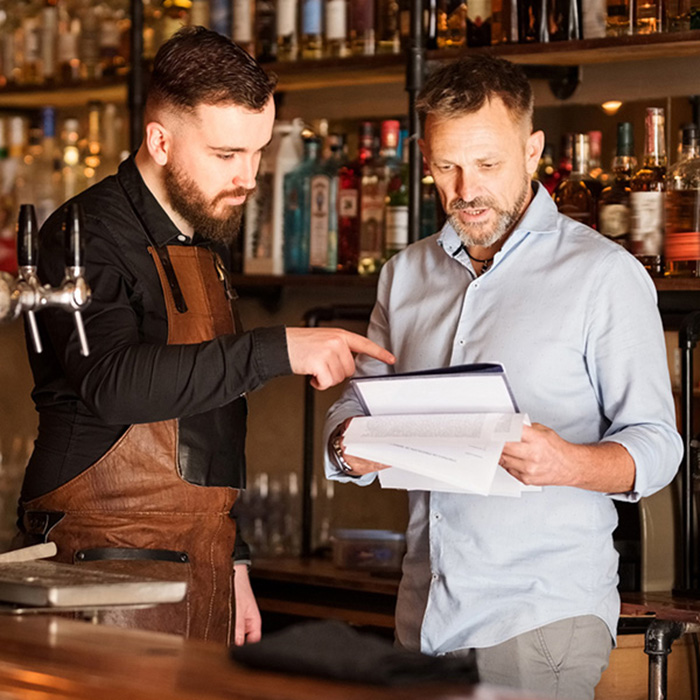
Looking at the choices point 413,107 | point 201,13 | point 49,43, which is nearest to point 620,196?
point 413,107

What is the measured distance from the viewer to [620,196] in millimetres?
2545

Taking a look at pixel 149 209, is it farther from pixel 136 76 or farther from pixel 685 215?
pixel 136 76

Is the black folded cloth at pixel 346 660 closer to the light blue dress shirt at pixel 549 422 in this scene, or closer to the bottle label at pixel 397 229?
the light blue dress shirt at pixel 549 422

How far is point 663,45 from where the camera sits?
94.6 inches

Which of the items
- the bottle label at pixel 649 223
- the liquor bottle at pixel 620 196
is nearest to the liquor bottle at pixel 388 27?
the liquor bottle at pixel 620 196

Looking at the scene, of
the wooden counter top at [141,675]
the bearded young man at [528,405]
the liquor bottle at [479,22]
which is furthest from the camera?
the liquor bottle at [479,22]

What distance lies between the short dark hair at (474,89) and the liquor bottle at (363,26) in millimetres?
899

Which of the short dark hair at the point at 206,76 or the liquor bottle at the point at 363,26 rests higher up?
the liquor bottle at the point at 363,26

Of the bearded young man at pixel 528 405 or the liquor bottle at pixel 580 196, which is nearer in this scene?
the bearded young man at pixel 528 405

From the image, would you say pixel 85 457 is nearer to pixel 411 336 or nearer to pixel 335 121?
pixel 411 336

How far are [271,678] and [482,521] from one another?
2.24 feet

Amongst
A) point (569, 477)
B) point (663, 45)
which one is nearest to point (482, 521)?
point (569, 477)

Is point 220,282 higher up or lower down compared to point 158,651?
higher up

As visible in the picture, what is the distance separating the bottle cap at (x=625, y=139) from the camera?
2480 mm
